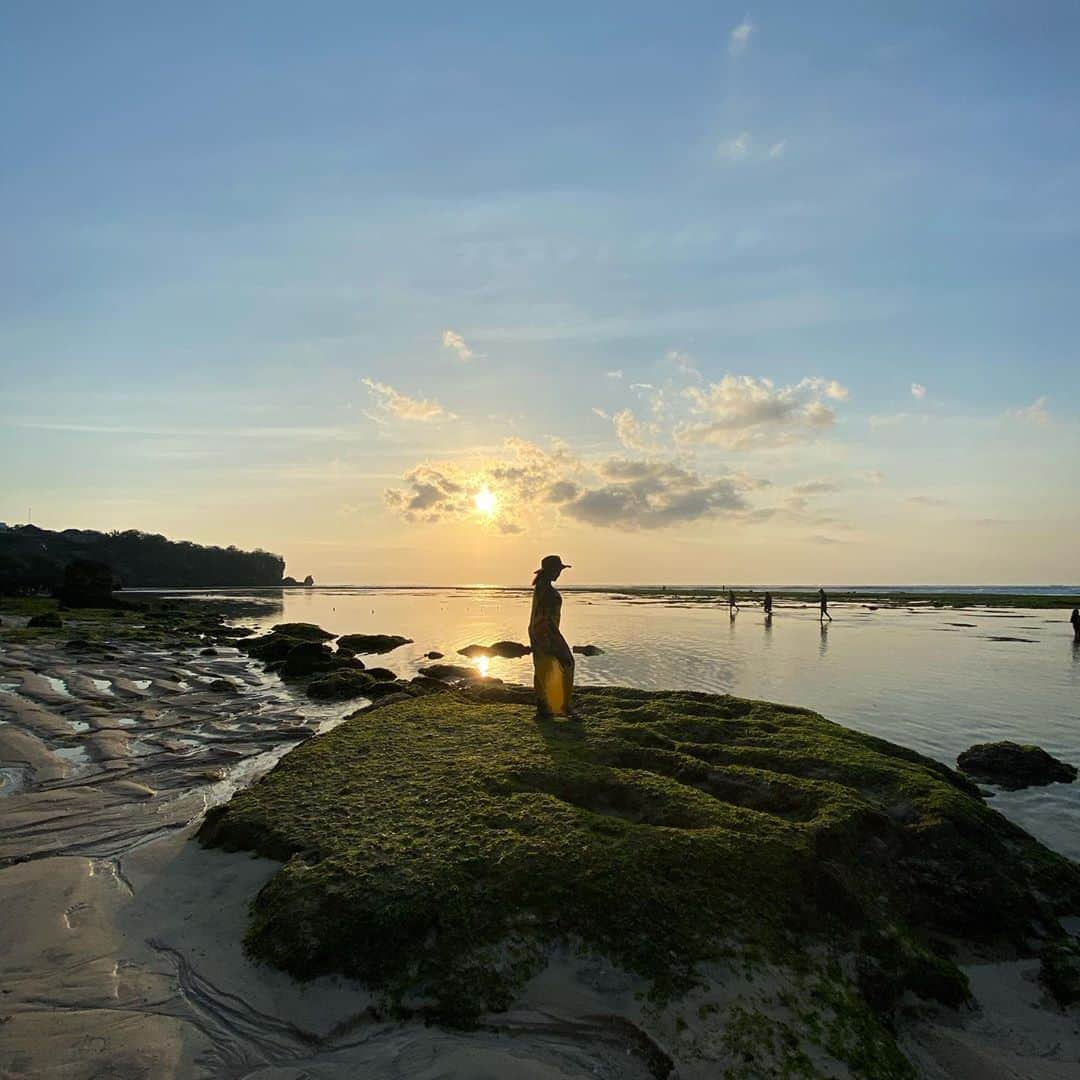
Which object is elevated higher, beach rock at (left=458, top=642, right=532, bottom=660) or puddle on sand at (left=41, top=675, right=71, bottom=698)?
puddle on sand at (left=41, top=675, right=71, bottom=698)

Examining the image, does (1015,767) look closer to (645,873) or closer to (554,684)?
(554,684)

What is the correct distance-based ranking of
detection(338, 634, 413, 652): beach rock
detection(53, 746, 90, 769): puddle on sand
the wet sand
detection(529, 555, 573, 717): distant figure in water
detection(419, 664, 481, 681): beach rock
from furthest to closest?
detection(338, 634, 413, 652): beach rock → detection(419, 664, 481, 681): beach rock → detection(529, 555, 573, 717): distant figure in water → detection(53, 746, 90, 769): puddle on sand → the wet sand

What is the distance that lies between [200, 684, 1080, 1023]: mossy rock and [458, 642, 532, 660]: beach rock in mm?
24038

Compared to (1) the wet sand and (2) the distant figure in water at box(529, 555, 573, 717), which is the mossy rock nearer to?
(1) the wet sand

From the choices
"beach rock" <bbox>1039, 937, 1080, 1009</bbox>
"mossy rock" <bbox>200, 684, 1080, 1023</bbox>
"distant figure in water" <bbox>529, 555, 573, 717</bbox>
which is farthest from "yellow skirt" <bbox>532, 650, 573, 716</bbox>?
"beach rock" <bbox>1039, 937, 1080, 1009</bbox>

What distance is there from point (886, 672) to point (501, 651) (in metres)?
18.0

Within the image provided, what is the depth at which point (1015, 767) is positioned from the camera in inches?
509

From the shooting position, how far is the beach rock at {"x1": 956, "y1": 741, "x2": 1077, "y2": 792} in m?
12.7

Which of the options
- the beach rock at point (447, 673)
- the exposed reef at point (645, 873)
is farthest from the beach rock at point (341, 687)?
the exposed reef at point (645, 873)

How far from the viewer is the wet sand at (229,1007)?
478 cm

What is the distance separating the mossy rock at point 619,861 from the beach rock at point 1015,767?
7.79 feet

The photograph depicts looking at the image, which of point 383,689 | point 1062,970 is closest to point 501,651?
point 383,689

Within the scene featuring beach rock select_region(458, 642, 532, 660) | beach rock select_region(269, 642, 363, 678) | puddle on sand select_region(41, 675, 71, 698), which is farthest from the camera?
beach rock select_region(458, 642, 532, 660)

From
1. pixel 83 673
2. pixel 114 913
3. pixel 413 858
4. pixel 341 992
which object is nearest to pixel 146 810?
pixel 114 913
